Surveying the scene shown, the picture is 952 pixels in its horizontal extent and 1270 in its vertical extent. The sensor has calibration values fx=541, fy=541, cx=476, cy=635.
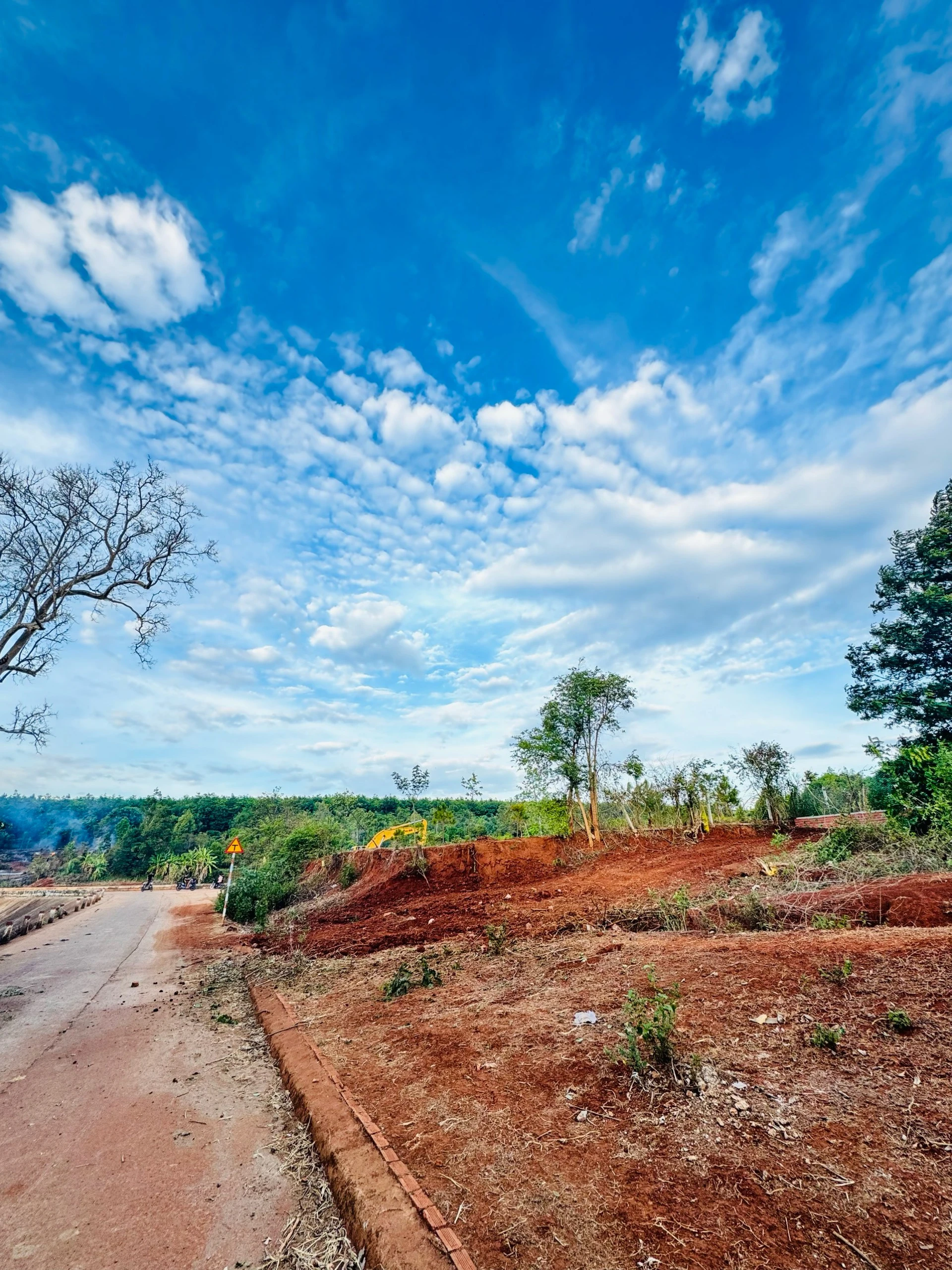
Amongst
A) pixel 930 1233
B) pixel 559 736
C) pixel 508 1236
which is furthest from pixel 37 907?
pixel 930 1233

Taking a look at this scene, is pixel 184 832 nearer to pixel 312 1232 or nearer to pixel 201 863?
pixel 201 863

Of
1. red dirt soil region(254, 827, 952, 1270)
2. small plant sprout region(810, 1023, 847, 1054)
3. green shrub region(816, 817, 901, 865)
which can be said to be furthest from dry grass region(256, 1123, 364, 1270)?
green shrub region(816, 817, 901, 865)

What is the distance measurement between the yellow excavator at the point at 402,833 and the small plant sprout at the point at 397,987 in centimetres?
1267

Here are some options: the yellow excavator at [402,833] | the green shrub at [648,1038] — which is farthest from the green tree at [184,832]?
the green shrub at [648,1038]

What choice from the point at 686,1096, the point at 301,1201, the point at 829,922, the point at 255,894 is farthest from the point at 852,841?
the point at 255,894

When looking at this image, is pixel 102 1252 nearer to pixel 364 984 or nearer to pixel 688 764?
pixel 364 984

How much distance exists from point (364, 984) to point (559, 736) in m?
12.6

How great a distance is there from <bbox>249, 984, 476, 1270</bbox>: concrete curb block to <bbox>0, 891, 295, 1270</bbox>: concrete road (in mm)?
249

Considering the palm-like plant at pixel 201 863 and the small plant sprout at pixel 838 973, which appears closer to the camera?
the small plant sprout at pixel 838 973

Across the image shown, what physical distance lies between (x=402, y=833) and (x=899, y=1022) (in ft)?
60.5

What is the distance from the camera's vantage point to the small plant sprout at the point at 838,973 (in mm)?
3598

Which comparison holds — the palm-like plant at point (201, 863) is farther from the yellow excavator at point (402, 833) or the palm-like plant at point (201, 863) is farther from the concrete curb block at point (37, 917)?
the yellow excavator at point (402, 833)

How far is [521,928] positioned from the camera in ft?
25.2

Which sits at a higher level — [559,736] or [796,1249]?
[559,736]
